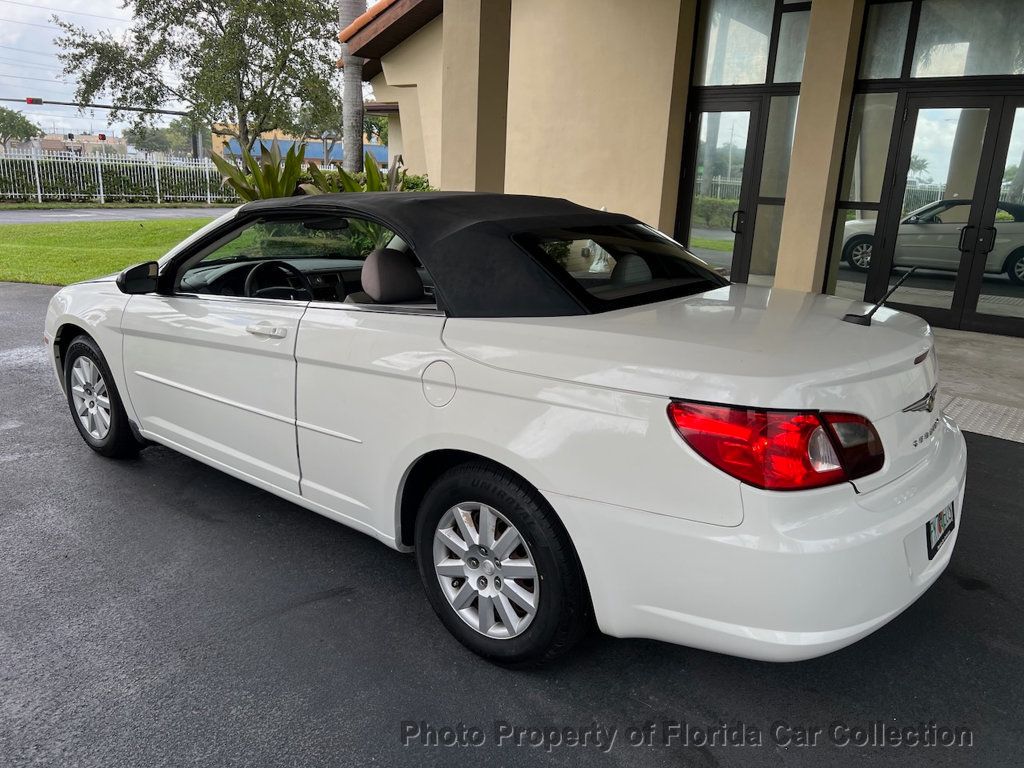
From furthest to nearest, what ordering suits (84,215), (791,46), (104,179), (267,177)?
(104,179)
(84,215)
(791,46)
(267,177)

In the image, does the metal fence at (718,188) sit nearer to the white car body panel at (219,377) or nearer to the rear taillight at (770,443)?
the white car body panel at (219,377)

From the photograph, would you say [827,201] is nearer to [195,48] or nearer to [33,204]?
[195,48]

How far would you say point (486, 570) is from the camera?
267 cm

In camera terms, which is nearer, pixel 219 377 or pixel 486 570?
pixel 486 570

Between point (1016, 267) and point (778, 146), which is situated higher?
point (778, 146)

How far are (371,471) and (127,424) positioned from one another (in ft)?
7.07

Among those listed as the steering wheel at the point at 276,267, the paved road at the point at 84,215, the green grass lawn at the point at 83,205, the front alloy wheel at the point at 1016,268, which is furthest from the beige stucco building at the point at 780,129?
the green grass lawn at the point at 83,205

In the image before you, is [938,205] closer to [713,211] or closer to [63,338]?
[713,211]

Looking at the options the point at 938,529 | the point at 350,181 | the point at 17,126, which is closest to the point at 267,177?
the point at 350,181

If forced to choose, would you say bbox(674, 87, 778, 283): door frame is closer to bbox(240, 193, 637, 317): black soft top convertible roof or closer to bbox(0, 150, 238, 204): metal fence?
bbox(240, 193, 637, 317): black soft top convertible roof

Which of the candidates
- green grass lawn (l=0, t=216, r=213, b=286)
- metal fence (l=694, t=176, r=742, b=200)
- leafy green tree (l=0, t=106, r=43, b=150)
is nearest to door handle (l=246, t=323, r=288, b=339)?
metal fence (l=694, t=176, r=742, b=200)

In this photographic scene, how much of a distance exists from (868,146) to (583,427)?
8.41 m

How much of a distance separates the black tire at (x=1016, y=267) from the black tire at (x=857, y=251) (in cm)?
142

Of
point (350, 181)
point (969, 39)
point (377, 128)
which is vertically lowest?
point (350, 181)
